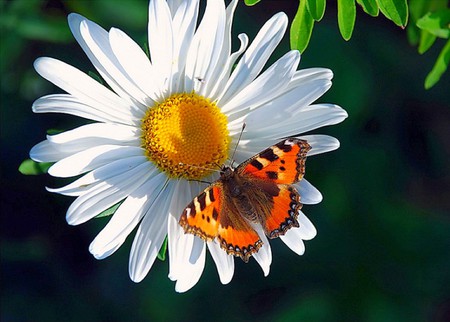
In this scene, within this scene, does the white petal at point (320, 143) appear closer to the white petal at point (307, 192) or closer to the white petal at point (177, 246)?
the white petal at point (307, 192)

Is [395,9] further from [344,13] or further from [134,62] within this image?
[134,62]

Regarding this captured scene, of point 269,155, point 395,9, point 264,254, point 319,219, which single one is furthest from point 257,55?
point 319,219

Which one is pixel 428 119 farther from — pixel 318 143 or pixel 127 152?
pixel 127 152

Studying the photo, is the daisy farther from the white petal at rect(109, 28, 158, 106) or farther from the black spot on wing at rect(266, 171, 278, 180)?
the black spot on wing at rect(266, 171, 278, 180)

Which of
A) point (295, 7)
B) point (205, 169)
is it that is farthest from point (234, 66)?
point (295, 7)

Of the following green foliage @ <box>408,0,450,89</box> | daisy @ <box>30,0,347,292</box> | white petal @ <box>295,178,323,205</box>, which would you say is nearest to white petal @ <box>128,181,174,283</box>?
daisy @ <box>30,0,347,292</box>

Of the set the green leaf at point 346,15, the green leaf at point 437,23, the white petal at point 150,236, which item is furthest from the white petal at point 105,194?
A: the green leaf at point 437,23
